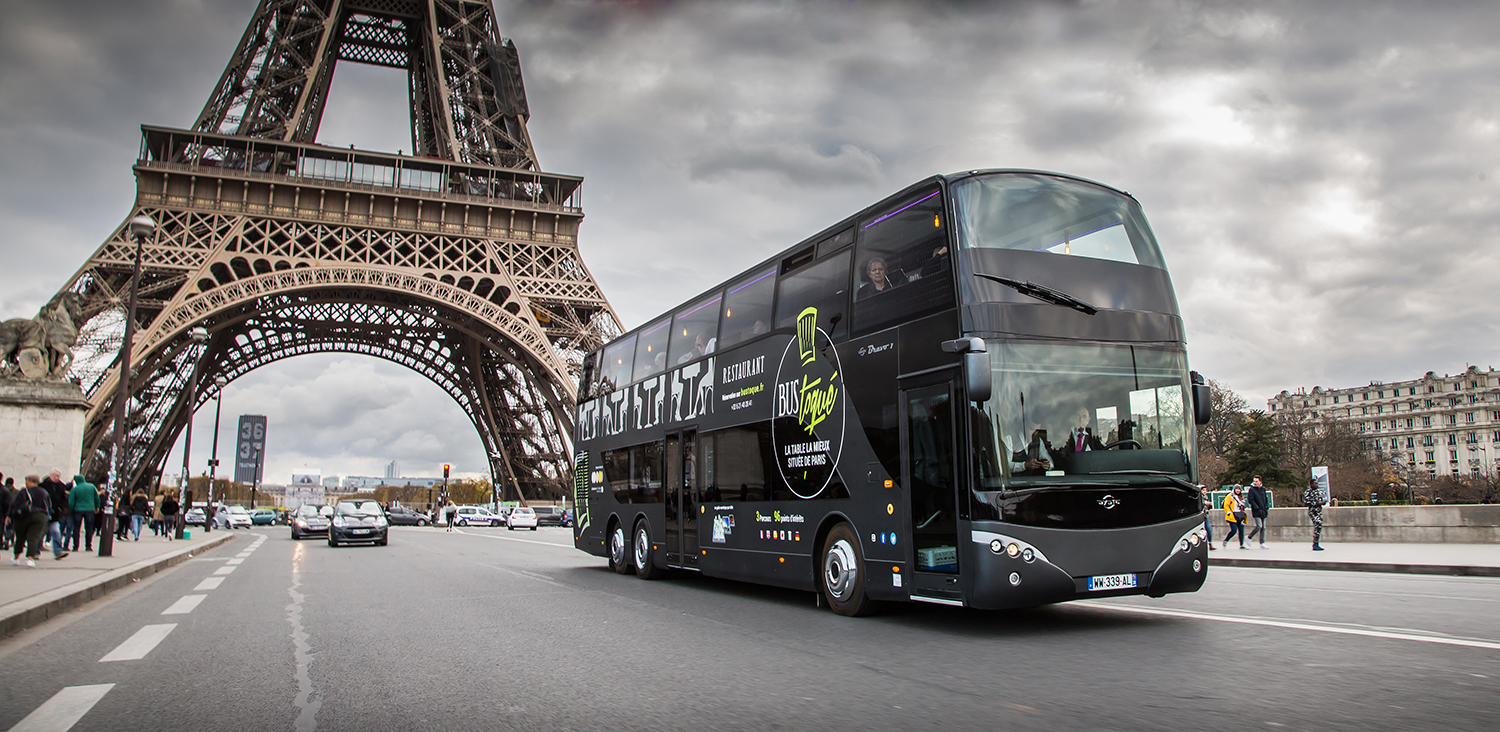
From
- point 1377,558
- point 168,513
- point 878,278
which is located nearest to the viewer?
point 878,278

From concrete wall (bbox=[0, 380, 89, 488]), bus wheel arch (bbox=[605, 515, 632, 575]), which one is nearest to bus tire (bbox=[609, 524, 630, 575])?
bus wheel arch (bbox=[605, 515, 632, 575])

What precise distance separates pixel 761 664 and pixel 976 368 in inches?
98.6

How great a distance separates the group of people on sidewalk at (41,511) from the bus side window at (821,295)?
11354mm

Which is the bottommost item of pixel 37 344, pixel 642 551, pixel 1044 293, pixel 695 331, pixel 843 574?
pixel 642 551

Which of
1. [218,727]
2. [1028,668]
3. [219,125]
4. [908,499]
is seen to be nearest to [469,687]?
[218,727]

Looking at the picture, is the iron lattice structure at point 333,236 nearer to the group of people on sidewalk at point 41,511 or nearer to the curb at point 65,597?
the group of people on sidewalk at point 41,511

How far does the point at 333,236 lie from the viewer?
34.3 meters

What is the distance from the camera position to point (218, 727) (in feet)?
13.8

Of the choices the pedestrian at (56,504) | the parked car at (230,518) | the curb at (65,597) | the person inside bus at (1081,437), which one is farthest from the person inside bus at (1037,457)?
the parked car at (230,518)

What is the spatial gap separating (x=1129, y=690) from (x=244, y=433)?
11033cm

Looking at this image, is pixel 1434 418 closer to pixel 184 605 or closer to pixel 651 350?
pixel 651 350

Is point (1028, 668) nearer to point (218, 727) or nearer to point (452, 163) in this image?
point (218, 727)

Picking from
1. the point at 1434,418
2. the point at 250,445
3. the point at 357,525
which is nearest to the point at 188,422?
the point at 357,525

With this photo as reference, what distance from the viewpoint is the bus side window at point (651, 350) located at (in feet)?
41.8
